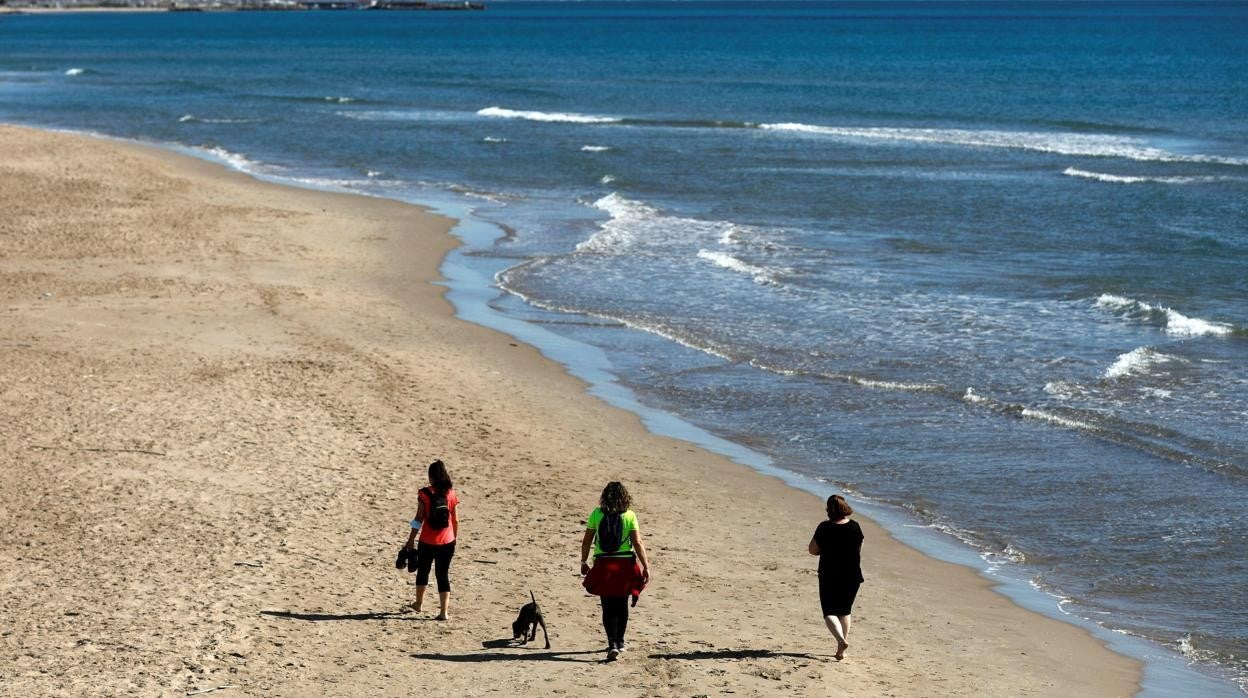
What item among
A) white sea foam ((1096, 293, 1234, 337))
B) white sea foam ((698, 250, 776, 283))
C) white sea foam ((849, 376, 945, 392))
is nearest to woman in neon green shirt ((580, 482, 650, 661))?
white sea foam ((849, 376, 945, 392))

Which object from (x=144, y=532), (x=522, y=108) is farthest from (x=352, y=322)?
(x=522, y=108)

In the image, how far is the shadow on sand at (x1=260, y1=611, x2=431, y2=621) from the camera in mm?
10500

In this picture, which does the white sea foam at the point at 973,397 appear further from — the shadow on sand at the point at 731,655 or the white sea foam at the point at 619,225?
the white sea foam at the point at 619,225

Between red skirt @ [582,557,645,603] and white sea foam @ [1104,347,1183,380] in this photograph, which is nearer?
red skirt @ [582,557,645,603]

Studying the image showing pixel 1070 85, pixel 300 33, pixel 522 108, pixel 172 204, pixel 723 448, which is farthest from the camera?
pixel 300 33

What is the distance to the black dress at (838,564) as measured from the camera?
10125 millimetres

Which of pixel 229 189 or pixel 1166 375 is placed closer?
pixel 1166 375

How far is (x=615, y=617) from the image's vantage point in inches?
395

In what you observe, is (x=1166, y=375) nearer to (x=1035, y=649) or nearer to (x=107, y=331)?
(x=1035, y=649)

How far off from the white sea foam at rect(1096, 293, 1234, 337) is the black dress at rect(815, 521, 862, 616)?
13.9m

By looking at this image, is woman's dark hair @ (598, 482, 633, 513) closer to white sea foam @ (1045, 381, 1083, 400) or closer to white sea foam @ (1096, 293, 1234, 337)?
white sea foam @ (1045, 381, 1083, 400)

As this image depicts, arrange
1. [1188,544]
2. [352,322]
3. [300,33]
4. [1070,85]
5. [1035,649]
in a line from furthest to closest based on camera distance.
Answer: [300,33] < [1070,85] < [352,322] < [1188,544] < [1035,649]

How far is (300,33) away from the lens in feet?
502

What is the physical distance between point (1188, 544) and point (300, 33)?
14907 centimetres
